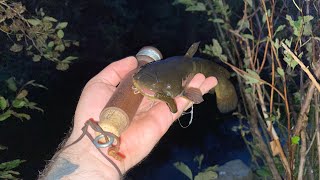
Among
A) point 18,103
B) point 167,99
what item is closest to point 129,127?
point 167,99

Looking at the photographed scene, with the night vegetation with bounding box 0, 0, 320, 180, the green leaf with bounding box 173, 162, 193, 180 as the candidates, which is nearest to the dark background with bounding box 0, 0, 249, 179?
the night vegetation with bounding box 0, 0, 320, 180

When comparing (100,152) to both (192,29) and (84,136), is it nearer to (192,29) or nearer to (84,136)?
(84,136)

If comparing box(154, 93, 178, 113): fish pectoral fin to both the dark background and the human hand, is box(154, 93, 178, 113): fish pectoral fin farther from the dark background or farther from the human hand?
the dark background

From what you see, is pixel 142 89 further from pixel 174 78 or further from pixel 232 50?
pixel 232 50

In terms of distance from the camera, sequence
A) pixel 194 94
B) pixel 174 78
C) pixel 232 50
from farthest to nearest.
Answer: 1. pixel 232 50
2. pixel 194 94
3. pixel 174 78

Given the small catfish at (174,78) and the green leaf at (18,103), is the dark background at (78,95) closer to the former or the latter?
the green leaf at (18,103)

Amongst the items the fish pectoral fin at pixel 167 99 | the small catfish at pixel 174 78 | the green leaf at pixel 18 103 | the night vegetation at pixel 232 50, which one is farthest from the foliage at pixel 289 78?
the green leaf at pixel 18 103

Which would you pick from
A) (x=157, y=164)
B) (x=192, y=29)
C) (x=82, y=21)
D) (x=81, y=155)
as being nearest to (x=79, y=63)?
(x=82, y=21)
